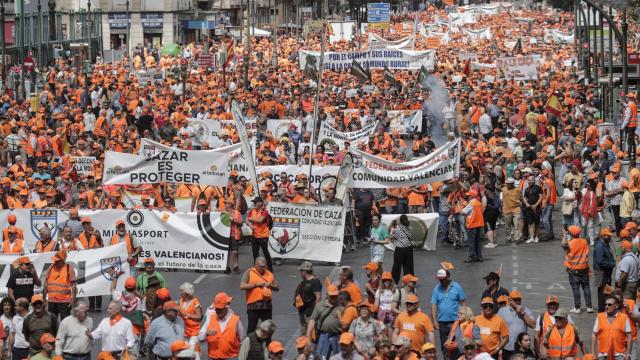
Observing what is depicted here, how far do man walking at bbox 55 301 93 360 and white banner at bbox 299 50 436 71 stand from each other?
107 ft

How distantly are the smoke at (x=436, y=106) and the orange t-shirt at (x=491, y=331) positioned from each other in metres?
25.0

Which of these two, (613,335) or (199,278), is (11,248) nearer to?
(199,278)

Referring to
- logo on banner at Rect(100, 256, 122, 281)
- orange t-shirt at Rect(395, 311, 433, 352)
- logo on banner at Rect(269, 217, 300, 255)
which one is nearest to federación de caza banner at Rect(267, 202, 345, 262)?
logo on banner at Rect(269, 217, 300, 255)

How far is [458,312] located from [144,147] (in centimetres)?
1063

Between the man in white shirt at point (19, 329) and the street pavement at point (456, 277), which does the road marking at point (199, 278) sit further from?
the man in white shirt at point (19, 329)

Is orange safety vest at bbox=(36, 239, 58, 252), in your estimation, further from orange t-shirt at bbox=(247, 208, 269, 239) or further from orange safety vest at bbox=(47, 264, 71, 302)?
orange t-shirt at bbox=(247, 208, 269, 239)

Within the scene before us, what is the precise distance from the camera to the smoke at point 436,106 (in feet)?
141

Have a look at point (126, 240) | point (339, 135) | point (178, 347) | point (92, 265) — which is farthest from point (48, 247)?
point (339, 135)

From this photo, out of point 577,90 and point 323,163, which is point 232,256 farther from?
point 577,90

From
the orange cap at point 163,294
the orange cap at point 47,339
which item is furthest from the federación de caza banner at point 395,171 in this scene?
the orange cap at point 47,339

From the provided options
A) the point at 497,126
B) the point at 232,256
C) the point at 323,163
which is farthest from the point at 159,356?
the point at 497,126

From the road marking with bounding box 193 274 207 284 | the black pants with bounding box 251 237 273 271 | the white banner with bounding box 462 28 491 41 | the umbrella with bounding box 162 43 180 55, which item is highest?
the black pants with bounding box 251 237 273 271

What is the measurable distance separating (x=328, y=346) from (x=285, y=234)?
29.4ft

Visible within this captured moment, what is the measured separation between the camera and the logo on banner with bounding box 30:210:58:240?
83.6 feet
